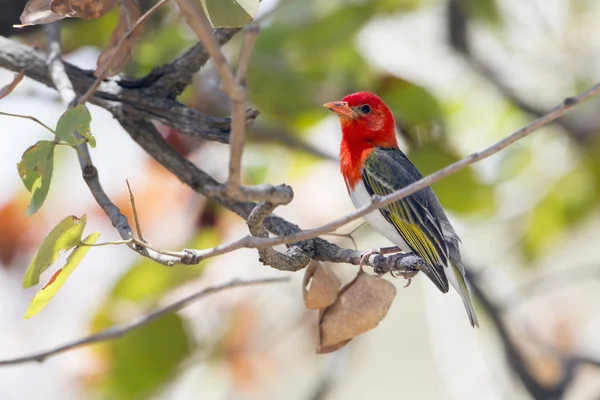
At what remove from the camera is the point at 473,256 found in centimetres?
437

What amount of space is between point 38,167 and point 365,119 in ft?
6.33

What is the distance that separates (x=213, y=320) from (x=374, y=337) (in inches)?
120

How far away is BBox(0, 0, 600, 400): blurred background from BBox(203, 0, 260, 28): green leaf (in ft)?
4.24

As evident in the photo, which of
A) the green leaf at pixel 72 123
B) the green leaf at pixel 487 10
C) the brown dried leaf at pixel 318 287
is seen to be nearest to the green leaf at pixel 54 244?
the green leaf at pixel 72 123

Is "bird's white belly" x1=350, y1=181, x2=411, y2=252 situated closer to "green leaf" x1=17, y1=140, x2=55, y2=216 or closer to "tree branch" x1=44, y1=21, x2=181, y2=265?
"tree branch" x1=44, y1=21, x2=181, y2=265

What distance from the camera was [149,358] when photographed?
9.86 ft

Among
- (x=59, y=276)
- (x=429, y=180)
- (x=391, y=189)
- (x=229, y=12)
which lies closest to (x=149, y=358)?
(x=391, y=189)

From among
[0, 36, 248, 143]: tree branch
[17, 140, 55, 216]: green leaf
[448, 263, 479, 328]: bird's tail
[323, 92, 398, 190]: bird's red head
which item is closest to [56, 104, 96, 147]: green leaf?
[17, 140, 55, 216]: green leaf

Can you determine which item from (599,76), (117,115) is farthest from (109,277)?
(599,76)

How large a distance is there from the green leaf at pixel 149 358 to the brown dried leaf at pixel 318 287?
1111 millimetres

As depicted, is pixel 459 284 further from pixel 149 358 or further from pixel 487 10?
pixel 487 10

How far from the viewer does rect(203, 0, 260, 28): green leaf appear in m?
1.62

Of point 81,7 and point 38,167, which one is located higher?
point 81,7

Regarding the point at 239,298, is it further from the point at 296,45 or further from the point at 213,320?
the point at 296,45
